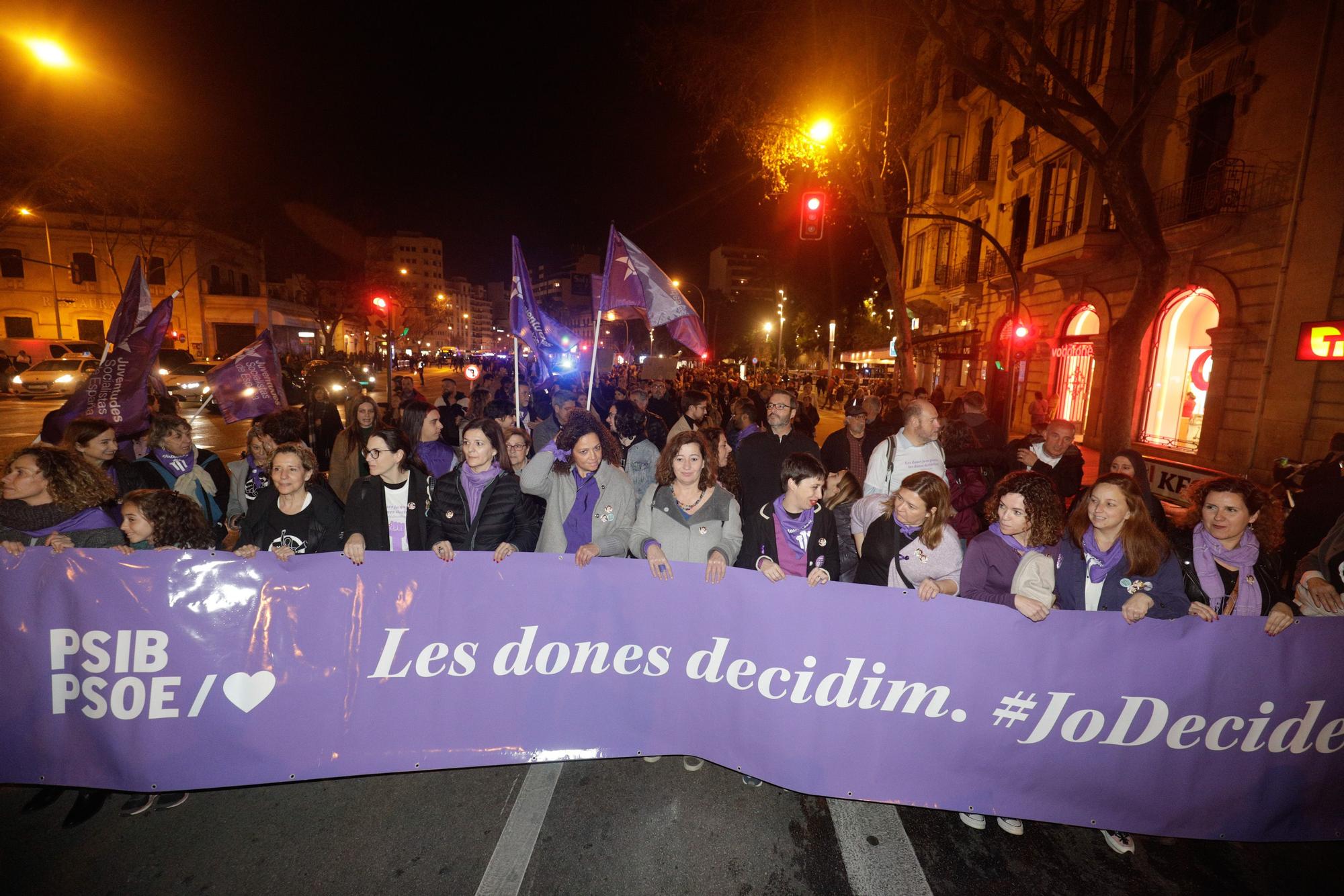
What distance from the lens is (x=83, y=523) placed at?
3.38 metres

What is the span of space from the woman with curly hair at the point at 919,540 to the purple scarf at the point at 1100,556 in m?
0.63

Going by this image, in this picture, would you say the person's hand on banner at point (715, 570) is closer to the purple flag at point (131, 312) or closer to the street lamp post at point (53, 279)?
the purple flag at point (131, 312)

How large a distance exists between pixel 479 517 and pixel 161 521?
165cm

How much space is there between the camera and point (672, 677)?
10.7ft

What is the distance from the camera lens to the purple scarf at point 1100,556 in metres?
3.20

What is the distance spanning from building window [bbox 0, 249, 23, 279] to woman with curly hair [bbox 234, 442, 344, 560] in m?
50.2

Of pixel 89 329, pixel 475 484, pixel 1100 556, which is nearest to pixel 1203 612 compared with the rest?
pixel 1100 556

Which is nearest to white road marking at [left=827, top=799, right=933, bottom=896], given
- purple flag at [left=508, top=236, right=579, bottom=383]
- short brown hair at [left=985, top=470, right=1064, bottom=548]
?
short brown hair at [left=985, top=470, right=1064, bottom=548]

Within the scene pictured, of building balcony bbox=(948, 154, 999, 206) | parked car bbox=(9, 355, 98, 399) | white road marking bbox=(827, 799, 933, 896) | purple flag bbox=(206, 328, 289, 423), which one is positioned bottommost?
white road marking bbox=(827, 799, 933, 896)

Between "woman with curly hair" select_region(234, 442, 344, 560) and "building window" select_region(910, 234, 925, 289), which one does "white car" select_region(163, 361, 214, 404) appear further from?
"building window" select_region(910, 234, 925, 289)

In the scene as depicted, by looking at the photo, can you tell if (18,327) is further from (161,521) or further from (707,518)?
(707,518)

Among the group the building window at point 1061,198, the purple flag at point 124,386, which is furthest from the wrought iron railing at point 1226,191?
the purple flag at point 124,386

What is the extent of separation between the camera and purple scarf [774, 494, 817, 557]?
145 inches

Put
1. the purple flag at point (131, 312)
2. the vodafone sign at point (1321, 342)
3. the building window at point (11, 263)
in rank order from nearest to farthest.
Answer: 1. the purple flag at point (131, 312)
2. the vodafone sign at point (1321, 342)
3. the building window at point (11, 263)
